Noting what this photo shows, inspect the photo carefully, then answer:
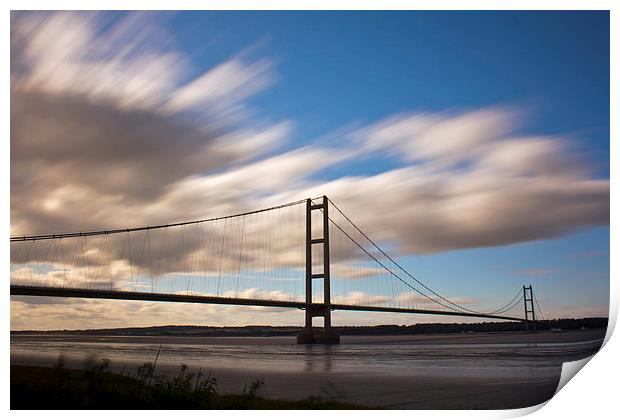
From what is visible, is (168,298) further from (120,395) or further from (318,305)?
(120,395)

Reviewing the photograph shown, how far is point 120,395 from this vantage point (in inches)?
330

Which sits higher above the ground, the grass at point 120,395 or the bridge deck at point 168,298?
the bridge deck at point 168,298

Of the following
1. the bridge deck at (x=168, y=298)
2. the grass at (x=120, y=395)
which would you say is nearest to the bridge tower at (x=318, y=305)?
the bridge deck at (x=168, y=298)

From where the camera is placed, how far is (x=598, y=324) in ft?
37.6

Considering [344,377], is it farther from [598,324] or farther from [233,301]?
[233,301]

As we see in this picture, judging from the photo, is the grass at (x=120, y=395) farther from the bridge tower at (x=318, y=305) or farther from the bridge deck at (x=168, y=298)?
the bridge tower at (x=318, y=305)

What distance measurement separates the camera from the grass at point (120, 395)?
823 centimetres

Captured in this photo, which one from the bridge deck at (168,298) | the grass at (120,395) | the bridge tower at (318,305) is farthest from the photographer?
the bridge tower at (318,305)

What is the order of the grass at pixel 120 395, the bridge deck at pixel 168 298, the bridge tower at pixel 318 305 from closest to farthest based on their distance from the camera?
the grass at pixel 120 395 < the bridge deck at pixel 168 298 < the bridge tower at pixel 318 305

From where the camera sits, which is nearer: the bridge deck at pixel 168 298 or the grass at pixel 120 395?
the grass at pixel 120 395

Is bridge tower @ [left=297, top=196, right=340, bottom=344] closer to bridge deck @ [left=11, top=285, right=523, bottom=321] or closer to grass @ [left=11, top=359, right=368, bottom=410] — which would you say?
bridge deck @ [left=11, top=285, right=523, bottom=321]

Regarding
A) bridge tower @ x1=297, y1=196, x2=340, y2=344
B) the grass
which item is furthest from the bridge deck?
the grass

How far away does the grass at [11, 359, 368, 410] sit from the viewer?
823 centimetres
